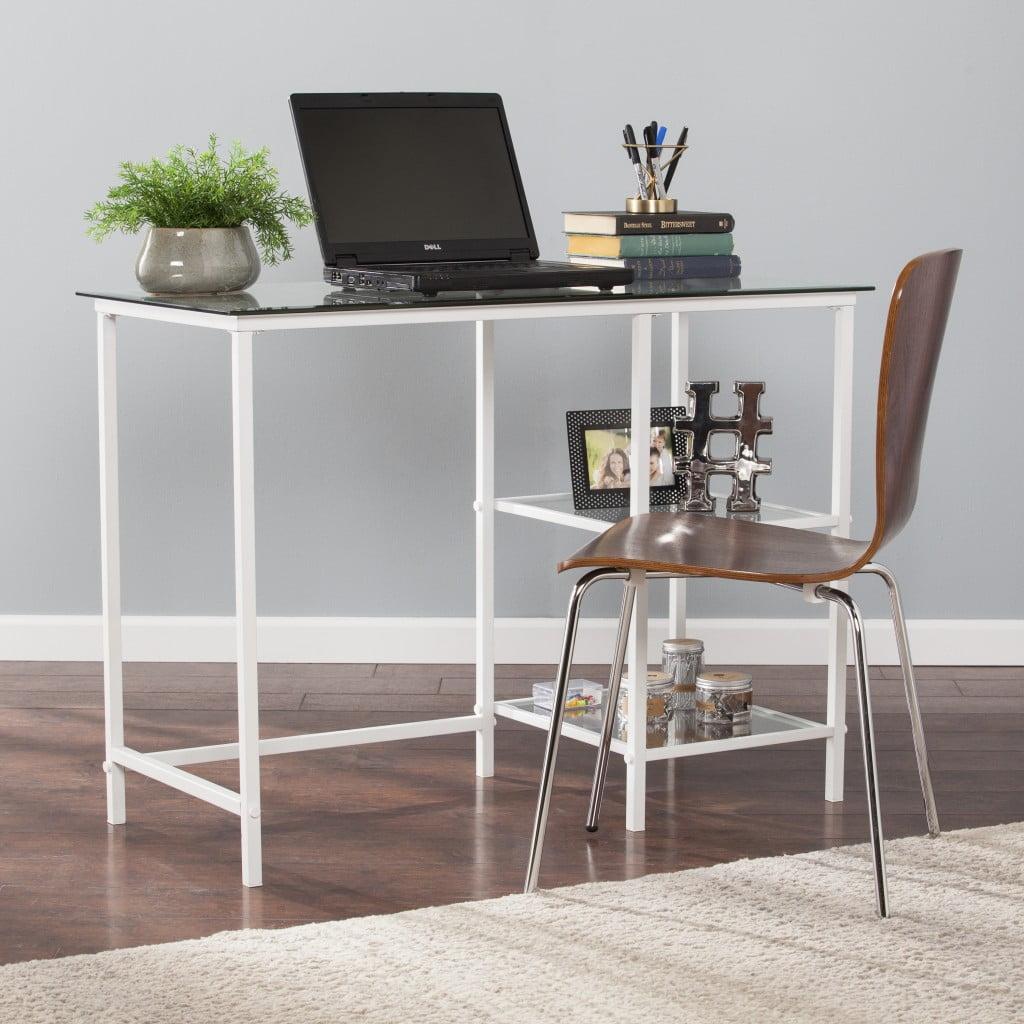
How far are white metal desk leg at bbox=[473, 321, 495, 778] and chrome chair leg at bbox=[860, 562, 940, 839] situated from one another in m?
0.67

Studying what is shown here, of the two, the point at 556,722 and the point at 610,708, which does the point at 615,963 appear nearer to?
the point at 556,722

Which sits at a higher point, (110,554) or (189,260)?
(189,260)

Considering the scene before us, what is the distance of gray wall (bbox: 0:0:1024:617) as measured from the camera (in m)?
3.26

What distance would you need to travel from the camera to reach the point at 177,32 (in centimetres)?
325

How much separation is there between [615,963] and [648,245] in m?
1.10

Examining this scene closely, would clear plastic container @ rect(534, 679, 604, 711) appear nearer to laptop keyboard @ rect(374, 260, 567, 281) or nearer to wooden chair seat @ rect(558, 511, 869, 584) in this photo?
wooden chair seat @ rect(558, 511, 869, 584)

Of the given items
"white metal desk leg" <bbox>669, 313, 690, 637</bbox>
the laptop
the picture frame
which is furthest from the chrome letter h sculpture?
the laptop

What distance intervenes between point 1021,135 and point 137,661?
6.61 feet

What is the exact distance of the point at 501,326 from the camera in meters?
3.29

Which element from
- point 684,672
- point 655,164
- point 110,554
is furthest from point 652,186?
point 110,554

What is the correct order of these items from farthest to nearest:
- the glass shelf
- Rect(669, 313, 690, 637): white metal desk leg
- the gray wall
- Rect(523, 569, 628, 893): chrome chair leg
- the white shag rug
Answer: the gray wall
Rect(669, 313, 690, 637): white metal desk leg
the glass shelf
Rect(523, 569, 628, 893): chrome chair leg
the white shag rug

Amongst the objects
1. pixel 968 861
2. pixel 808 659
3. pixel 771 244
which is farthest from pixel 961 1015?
pixel 771 244

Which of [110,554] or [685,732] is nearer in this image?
[110,554]

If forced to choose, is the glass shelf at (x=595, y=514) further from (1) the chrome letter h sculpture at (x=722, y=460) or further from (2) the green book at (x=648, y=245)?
(2) the green book at (x=648, y=245)
